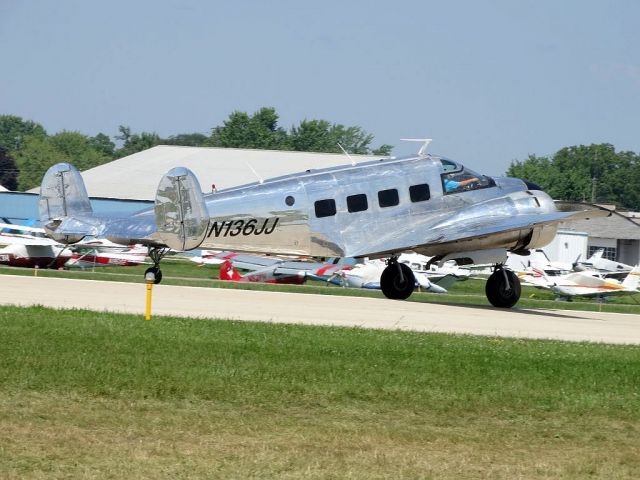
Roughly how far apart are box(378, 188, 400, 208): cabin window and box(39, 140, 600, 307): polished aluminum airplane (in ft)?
0.08

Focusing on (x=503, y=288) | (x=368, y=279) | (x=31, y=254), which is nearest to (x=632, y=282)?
(x=368, y=279)

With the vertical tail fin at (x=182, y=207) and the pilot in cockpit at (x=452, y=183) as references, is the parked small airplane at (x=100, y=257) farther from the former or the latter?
the pilot in cockpit at (x=452, y=183)

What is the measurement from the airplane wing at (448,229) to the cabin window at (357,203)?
34.5 inches

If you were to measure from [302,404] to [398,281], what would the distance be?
49.9ft

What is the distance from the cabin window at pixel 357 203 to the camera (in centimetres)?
2708

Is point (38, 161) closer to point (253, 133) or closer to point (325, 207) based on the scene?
point (253, 133)

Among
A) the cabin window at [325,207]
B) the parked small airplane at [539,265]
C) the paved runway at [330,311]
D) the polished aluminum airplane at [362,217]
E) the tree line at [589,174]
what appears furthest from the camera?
the tree line at [589,174]

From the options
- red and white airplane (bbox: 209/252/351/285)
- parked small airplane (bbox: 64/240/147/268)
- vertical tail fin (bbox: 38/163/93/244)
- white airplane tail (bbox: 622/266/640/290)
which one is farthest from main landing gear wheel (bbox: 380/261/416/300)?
parked small airplane (bbox: 64/240/147/268)

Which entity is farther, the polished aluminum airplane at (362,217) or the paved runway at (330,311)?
the polished aluminum airplane at (362,217)

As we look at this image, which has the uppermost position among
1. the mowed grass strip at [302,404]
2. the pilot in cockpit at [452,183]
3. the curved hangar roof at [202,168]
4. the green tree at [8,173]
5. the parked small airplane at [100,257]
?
the green tree at [8,173]

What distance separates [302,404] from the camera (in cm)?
1388

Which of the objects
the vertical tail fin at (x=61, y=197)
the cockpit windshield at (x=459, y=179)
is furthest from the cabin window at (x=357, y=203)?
the vertical tail fin at (x=61, y=197)

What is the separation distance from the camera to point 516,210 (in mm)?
27266

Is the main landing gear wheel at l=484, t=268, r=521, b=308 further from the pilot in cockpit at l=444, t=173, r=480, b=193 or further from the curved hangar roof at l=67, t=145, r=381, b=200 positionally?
the curved hangar roof at l=67, t=145, r=381, b=200
